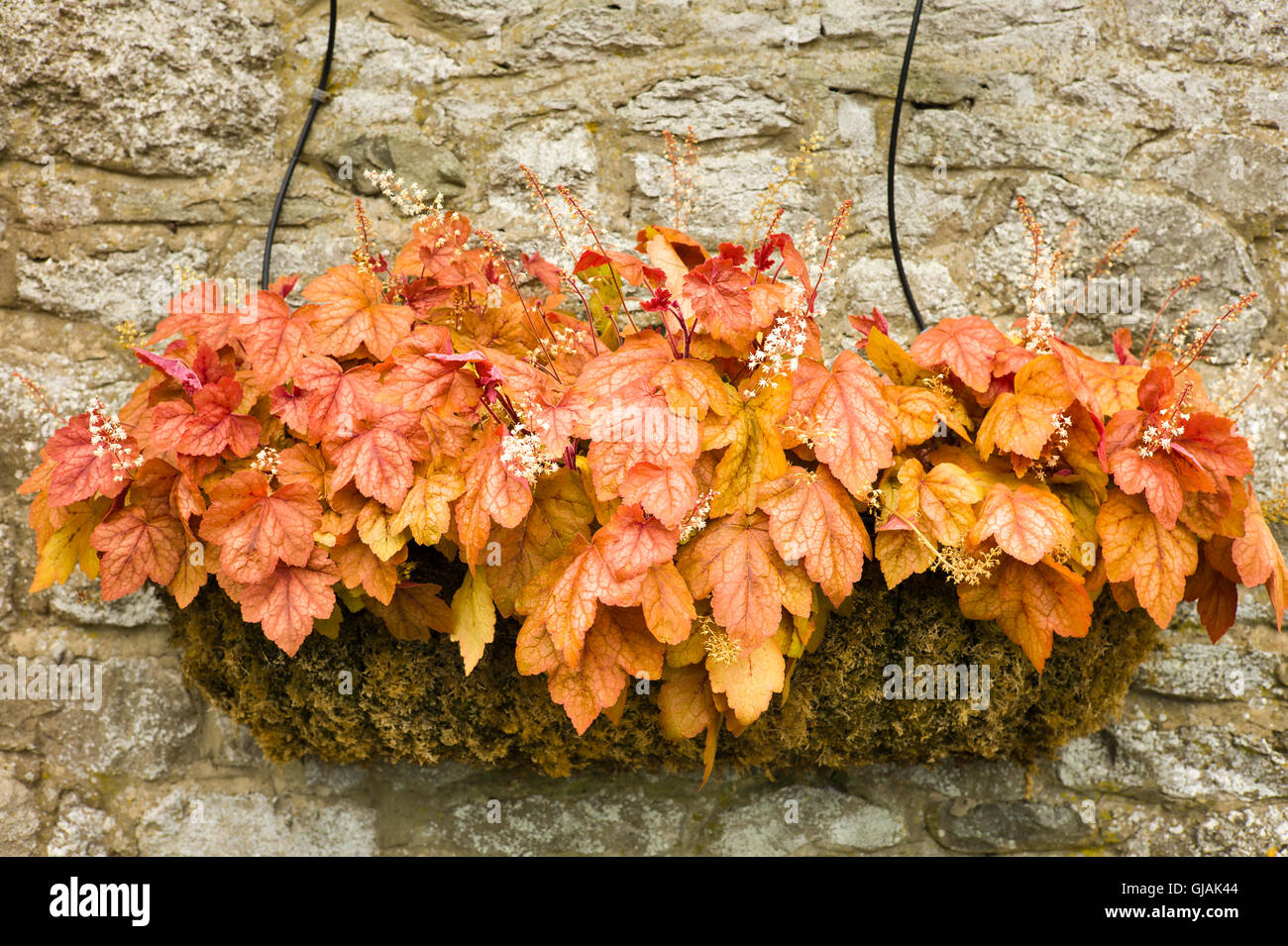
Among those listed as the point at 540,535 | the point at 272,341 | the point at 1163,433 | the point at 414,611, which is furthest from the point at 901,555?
the point at 272,341

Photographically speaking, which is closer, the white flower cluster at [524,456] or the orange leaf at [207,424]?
the white flower cluster at [524,456]

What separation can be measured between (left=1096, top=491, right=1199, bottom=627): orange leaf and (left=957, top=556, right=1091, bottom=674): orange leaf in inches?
3.5

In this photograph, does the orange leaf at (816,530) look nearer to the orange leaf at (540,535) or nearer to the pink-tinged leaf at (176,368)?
the orange leaf at (540,535)

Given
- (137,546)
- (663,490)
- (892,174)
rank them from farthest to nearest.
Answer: (892,174), (137,546), (663,490)

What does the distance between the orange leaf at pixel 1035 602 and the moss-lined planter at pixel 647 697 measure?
0.40ft

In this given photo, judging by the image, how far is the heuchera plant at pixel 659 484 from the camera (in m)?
1.26

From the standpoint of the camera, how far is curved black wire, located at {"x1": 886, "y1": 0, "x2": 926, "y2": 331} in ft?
5.95

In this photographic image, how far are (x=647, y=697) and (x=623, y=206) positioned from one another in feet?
3.41

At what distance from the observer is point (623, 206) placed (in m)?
1.88

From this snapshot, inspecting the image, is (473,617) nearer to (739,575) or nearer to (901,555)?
(739,575)

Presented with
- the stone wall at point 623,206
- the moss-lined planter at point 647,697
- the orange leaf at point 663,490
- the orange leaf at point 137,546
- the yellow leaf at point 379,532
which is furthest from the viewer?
the stone wall at point 623,206

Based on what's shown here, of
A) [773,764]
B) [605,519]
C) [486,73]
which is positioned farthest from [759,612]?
[486,73]

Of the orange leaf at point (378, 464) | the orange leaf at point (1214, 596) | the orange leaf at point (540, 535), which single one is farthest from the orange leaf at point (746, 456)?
the orange leaf at point (1214, 596)

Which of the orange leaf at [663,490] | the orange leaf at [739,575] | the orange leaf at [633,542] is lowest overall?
the orange leaf at [739,575]
